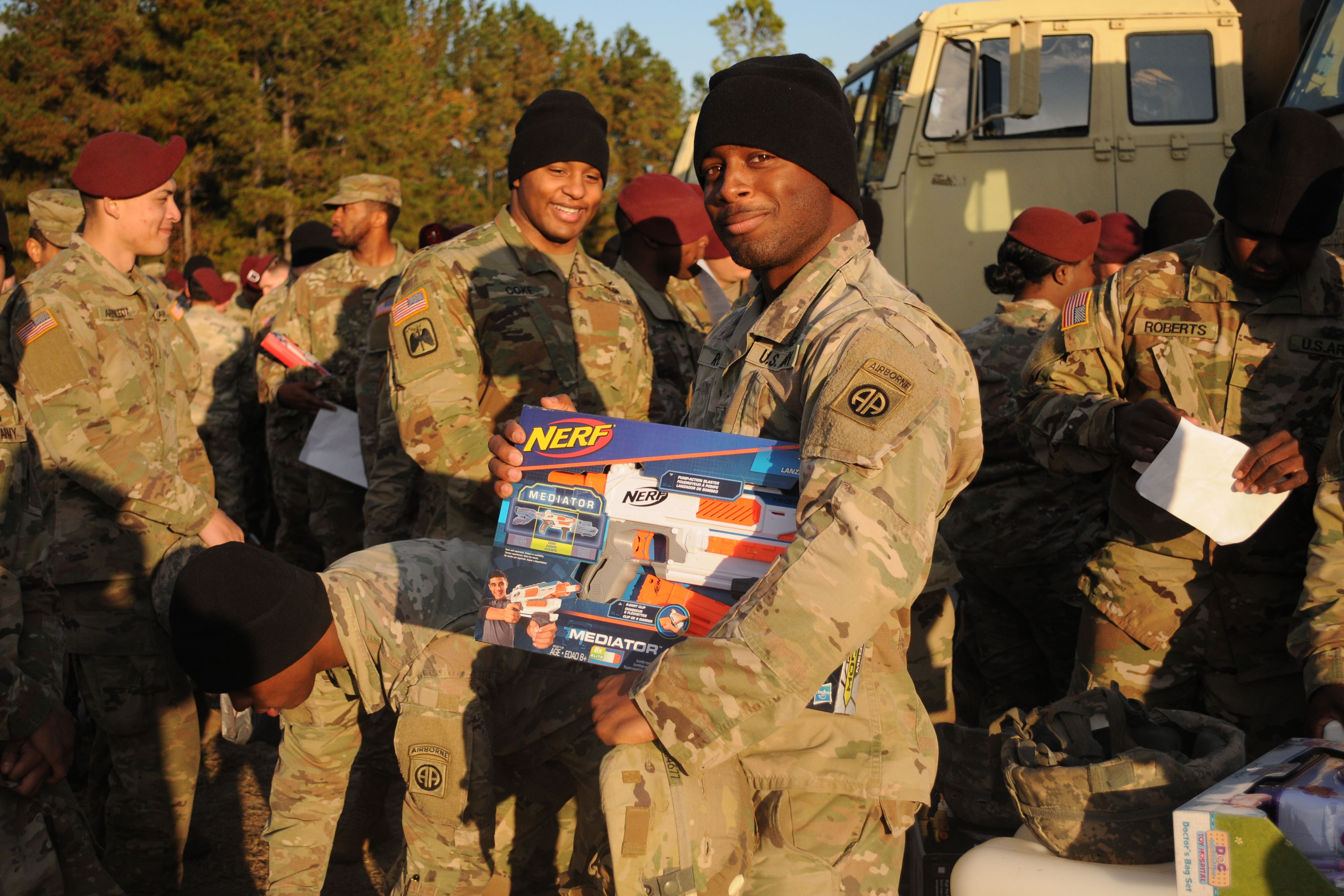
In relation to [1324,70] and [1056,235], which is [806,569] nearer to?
[1056,235]

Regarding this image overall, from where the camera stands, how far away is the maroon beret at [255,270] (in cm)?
960

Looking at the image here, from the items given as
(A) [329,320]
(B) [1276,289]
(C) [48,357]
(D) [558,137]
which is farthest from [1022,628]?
(A) [329,320]

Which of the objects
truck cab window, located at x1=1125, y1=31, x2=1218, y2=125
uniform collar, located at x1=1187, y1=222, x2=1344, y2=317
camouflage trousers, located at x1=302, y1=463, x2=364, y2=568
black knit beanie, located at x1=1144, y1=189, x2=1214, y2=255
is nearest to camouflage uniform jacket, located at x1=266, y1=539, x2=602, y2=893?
uniform collar, located at x1=1187, y1=222, x2=1344, y2=317

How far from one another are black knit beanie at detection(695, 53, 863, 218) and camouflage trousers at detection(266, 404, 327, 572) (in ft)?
15.7

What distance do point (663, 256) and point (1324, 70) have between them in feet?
10.0

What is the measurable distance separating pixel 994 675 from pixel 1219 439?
217 cm

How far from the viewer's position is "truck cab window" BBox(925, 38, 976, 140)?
6.83m

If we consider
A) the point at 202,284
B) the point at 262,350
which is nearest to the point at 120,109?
the point at 202,284

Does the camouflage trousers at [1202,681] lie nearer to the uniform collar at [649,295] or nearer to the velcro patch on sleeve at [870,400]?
the velcro patch on sleeve at [870,400]

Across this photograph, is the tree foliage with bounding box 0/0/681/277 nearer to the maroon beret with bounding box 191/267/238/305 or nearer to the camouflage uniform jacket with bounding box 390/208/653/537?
the maroon beret with bounding box 191/267/238/305

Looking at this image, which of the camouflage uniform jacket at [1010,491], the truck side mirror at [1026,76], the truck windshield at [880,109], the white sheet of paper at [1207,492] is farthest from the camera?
the truck windshield at [880,109]

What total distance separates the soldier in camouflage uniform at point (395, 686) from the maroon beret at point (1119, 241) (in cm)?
389

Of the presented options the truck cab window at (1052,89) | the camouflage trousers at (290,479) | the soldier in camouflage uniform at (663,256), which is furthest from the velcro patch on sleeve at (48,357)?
the truck cab window at (1052,89)

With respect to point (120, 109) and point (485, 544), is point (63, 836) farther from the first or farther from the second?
point (120, 109)
